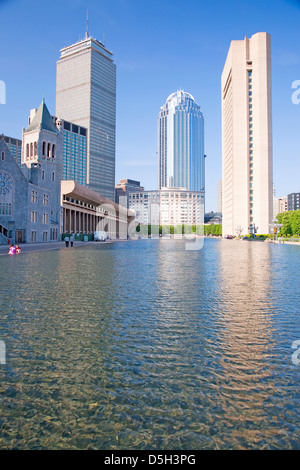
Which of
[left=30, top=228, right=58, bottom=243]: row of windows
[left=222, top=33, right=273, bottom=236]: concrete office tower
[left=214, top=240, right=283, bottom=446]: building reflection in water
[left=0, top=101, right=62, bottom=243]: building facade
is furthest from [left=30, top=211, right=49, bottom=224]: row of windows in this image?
[left=222, top=33, right=273, bottom=236]: concrete office tower

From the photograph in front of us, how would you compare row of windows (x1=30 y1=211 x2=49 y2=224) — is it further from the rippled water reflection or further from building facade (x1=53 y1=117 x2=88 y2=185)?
building facade (x1=53 y1=117 x2=88 y2=185)

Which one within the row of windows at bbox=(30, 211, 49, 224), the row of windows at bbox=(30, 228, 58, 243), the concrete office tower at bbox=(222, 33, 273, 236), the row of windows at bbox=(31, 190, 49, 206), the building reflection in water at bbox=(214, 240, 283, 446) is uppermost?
the concrete office tower at bbox=(222, 33, 273, 236)

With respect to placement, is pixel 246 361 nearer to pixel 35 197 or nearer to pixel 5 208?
pixel 5 208

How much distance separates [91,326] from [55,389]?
2911 mm

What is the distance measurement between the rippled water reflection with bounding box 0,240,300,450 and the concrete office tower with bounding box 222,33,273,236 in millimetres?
103221

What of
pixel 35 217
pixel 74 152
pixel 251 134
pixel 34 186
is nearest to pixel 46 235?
pixel 35 217

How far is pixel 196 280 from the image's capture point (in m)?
14.8

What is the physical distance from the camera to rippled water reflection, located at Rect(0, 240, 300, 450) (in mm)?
3584

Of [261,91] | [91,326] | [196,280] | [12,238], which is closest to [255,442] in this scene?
[91,326]

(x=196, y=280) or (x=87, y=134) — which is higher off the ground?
(x=87, y=134)

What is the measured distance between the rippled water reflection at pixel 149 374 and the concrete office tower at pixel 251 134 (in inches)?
4064

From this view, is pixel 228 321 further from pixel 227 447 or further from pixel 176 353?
pixel 227 447

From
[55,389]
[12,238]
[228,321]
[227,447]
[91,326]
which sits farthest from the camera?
[12,238]

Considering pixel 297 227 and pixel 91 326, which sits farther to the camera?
pixel 297 227
